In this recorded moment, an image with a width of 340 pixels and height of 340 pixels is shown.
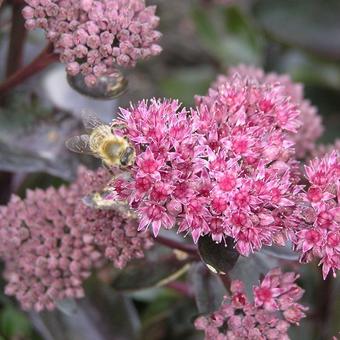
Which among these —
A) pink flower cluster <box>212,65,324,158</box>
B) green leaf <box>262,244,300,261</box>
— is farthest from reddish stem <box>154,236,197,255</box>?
pink flower cluster <box>212,65,324,158</box>

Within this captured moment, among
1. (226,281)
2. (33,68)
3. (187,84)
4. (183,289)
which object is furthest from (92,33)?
(187,84)

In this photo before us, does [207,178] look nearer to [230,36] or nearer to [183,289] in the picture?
[183,289]

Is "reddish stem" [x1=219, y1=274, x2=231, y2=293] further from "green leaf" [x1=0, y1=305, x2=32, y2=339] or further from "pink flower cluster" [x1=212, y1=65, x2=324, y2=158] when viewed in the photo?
"green leaf" [x1=0, y1=305, x2=32, y2=339]

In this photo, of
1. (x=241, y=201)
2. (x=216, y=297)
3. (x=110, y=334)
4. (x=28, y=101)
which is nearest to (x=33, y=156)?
(x=28, y=101)

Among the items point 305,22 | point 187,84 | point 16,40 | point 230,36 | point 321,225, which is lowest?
point 187,84

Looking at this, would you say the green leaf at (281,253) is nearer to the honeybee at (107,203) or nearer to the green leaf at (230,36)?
the honeybee at (107,203)

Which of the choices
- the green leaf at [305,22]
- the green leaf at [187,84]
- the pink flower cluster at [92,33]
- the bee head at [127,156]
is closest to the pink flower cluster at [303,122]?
the pink flower cluster at [92,33]
